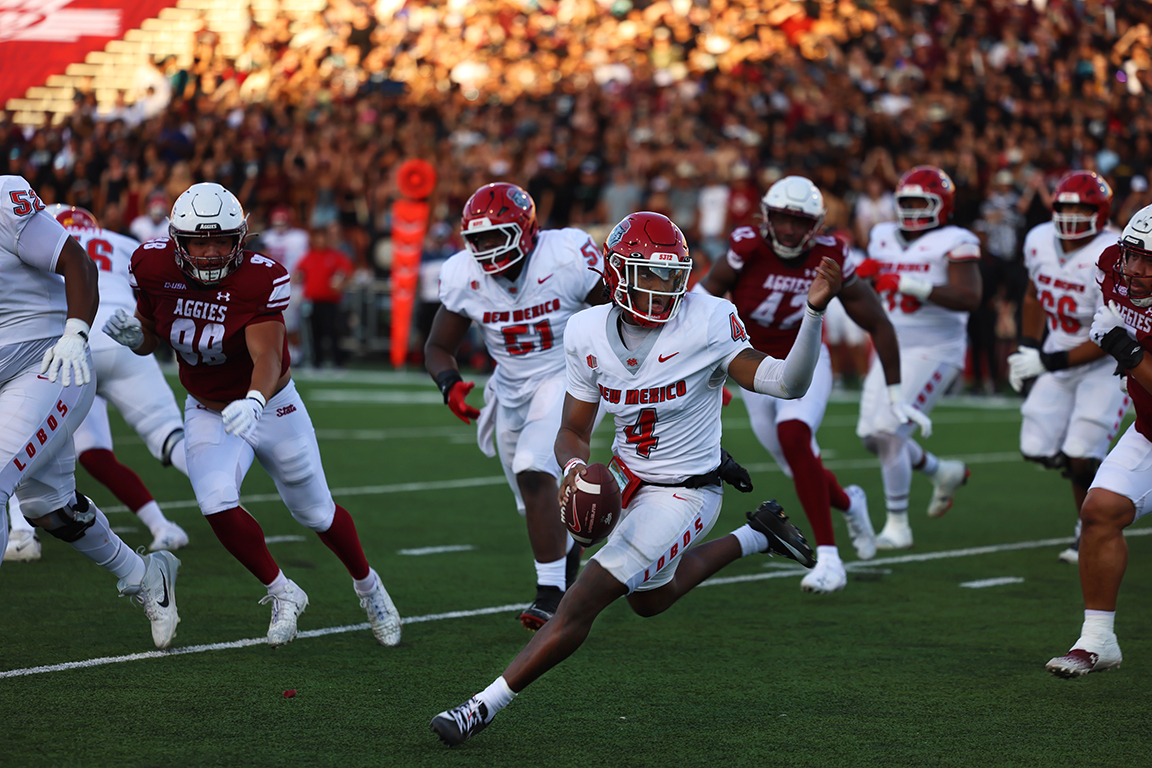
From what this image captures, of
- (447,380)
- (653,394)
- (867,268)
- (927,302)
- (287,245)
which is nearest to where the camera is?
(653,394)

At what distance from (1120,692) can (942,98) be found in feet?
46.4

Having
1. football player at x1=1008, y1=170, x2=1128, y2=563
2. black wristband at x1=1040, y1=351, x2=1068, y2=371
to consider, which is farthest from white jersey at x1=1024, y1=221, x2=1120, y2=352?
black wristband at x1=1040, y1=351, x2=1068, y2=371

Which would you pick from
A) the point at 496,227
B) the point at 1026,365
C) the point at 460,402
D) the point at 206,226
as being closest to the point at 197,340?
the point at 206,226

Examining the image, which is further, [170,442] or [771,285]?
[170,442]

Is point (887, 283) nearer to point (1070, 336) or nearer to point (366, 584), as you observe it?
point (1070, 336)

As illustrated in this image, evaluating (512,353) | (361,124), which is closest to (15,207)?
(512,353)

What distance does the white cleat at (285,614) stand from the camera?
5.15 m

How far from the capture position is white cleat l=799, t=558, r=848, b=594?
6473 millimetres

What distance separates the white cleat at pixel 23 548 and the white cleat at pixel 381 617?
95.6 inches

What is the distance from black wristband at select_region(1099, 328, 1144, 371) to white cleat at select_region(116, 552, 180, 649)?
3601mm

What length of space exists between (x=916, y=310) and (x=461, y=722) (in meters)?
4.82

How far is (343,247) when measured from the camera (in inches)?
755

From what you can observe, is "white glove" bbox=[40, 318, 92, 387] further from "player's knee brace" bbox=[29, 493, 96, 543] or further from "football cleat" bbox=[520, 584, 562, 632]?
"football cleat" bbox=[520, 584, 562, 632]

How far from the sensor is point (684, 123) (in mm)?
19156
